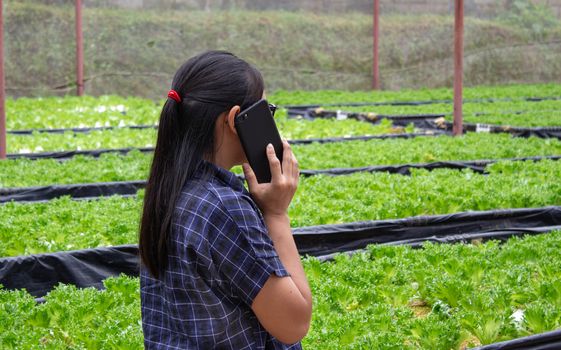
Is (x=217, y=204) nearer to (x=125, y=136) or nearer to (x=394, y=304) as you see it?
(x=394, y=304)

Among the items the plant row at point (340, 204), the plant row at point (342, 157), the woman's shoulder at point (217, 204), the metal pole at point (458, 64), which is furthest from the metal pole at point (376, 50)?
the woman's shoulder at point (217, 204)

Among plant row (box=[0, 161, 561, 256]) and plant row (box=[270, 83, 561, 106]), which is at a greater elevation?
plant row (box=[0, 161, 561, 256])

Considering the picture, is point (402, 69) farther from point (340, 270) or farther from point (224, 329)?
point (224, 329)

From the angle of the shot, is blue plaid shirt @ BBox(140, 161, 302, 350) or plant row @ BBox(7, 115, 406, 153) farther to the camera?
plant row @ BBox(7, 115, 406, 153)

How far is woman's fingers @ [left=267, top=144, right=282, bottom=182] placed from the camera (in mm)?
2363

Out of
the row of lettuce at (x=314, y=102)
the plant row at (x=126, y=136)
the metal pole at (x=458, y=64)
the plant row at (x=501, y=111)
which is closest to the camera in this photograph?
the plant row at (x=126, y=136)

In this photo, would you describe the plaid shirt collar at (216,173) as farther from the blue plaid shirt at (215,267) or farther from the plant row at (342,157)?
the plant row at (342,157)

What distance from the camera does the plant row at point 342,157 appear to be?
28.7 ft

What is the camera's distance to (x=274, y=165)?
237 centimetres

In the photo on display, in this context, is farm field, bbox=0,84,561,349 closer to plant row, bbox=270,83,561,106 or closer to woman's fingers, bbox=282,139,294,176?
woman's fingers, bbox=282,139,294,176

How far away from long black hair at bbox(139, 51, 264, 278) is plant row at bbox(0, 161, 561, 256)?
3802 millimetres

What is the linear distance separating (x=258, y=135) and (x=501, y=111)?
15.0 meters

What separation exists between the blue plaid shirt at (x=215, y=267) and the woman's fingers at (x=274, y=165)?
0.31 feet

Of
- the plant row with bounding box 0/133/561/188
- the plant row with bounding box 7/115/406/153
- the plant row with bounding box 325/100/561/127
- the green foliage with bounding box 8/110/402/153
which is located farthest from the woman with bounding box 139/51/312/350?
the plant row with bounding box 325/100/561/127
